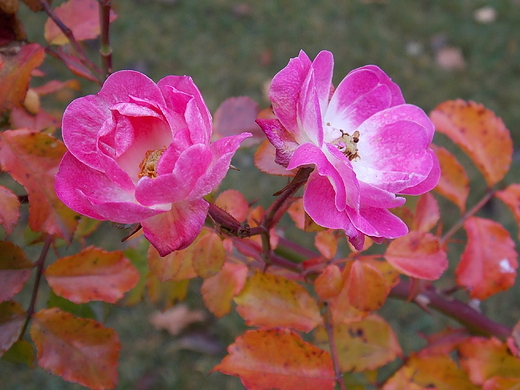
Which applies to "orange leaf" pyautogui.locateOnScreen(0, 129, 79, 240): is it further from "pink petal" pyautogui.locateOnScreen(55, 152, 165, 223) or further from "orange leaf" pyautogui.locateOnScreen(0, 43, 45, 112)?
"pink petal" pyautogui.locateOnScreen(55, 152, 165, 223)

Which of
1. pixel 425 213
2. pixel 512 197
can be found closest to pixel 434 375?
pixel 425 213

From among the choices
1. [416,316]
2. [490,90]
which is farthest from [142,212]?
[490,90]

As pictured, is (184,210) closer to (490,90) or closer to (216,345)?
(216,345)

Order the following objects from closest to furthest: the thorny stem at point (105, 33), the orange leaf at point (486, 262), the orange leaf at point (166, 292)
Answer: the thorny stem at point (105, 33)
the orange leaf at point (486, 262)
the orange leaf at point (166, 292)

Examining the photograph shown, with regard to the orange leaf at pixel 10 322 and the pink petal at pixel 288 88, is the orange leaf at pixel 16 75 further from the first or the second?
the pink petal at pixel 288 88

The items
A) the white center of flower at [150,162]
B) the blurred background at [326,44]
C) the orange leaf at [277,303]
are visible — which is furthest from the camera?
the blurred background at [326,44]

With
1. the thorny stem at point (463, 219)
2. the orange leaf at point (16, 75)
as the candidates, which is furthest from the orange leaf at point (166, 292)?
the thorny stem at point (463, 219)

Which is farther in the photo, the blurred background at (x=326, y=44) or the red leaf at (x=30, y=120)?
the blurred background at (x=326, y=44)
